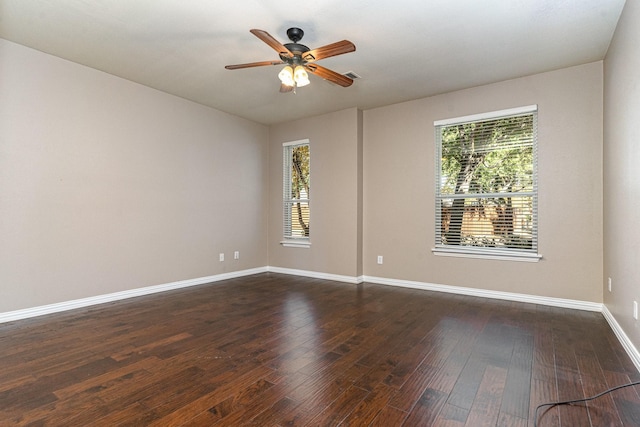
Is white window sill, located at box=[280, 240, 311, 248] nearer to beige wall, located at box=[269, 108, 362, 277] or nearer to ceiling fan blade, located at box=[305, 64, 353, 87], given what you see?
beige wall, located at box=[269, 108, 362, 277]

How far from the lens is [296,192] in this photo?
5.90 meters

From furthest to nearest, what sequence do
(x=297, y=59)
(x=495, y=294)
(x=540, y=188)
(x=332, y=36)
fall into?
(x=495, y=294) → (x=540, y=188) → (x=332, y=36) → (x=297, y=59)

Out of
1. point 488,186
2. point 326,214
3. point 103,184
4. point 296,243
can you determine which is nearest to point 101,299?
point 103,184

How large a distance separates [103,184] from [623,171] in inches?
202

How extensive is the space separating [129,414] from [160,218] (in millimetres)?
3158

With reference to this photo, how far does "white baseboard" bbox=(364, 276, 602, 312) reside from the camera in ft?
11.8

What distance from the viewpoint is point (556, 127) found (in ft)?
12.3

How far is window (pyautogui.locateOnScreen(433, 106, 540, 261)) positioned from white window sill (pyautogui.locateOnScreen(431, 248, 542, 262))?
0.03 feet

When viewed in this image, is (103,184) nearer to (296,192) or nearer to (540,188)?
(296,192)

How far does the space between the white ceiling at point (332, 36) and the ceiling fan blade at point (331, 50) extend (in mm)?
301

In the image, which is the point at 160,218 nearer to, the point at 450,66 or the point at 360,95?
the point at 360,95

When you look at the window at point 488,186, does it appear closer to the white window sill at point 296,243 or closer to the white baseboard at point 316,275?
the white baseboard at point 316,275

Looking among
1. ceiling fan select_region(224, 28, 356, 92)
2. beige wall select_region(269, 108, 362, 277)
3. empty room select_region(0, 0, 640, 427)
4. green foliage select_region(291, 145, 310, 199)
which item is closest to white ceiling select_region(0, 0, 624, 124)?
empty room select_region(0, 0, 640, 427)

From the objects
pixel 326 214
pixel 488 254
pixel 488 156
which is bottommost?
pixel 488 254
